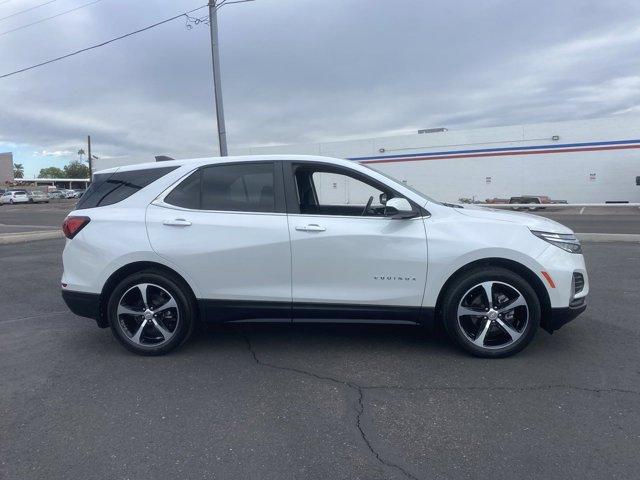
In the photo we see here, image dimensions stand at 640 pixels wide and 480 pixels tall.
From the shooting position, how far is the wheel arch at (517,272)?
4309mm

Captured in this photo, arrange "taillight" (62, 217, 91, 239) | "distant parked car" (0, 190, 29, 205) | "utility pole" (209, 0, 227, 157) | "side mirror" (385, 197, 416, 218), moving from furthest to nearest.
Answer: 1. "distant parked car" (0, 190, 29, 205)
2. "utility pole" (209, 0, 227, 157)
3. "taillight" (62, 217, 91, 239)
4. "side mirror" (385, 197, 416, 218)

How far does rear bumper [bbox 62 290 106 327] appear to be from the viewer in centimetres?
462

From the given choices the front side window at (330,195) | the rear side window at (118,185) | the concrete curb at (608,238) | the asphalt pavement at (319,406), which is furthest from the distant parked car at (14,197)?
the front side window at (330,195)

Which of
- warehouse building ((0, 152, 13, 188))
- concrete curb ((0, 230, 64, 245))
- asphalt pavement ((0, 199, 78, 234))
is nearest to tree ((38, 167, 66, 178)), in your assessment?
warehouse building ((0, 152, 13, 188))

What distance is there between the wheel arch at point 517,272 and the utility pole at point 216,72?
1057 cm

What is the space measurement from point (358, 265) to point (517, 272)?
137 centimetres

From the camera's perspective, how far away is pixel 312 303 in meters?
A: 4.45

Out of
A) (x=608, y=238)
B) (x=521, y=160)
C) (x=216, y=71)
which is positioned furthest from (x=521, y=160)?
(x=216, y=71)

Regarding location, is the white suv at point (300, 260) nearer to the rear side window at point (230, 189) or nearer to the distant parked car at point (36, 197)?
the rear side window at point (230, 189)

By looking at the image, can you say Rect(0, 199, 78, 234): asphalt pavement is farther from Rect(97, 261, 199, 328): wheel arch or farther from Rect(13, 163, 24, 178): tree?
Rect(13, 163, 24, 178): tree

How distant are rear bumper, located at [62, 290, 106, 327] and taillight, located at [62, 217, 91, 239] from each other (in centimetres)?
54

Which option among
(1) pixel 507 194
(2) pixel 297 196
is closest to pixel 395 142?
(1) pixel 507 194

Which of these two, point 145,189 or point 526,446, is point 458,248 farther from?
point 145,189

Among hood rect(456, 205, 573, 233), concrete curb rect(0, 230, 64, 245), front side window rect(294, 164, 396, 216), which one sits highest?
front side window rect(294, 164, 396, 216)
